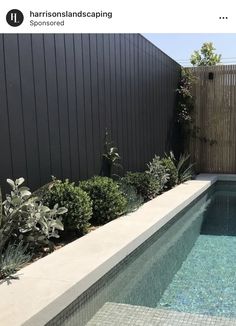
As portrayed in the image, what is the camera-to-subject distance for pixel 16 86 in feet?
13.9

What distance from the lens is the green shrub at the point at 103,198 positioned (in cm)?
519

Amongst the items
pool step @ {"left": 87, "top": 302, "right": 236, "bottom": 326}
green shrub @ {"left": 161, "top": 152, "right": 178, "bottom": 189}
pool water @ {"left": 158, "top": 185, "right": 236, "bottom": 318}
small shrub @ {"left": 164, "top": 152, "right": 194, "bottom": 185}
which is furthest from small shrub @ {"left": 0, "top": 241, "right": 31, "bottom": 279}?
small shrub @ {"left": 164, "top": 152, "right": 194, "bottom": 185}

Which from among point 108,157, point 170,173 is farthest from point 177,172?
point 108,157

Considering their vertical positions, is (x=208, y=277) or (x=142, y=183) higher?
(x=142, y=183)

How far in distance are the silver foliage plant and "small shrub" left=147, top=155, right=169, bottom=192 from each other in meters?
3.86

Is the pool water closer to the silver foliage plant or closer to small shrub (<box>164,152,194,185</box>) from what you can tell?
the silver foliage plant

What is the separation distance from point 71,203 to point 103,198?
0.84 metres

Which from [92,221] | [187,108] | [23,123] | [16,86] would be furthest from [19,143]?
[187,108]

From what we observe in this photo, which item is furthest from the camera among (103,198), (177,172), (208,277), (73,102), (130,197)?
(177,172)

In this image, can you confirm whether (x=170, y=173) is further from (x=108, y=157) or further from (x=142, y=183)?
(x=108, y=157)

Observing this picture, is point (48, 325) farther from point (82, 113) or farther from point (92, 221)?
point (82, 113)

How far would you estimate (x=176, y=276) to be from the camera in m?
4.17

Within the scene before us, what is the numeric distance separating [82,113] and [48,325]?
134 inches
